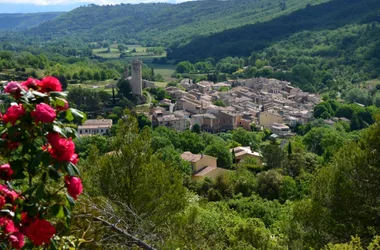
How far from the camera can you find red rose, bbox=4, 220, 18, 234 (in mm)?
2451

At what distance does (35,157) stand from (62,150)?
13cm

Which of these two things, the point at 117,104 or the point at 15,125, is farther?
the point at 117,104

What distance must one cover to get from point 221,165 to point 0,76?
35650 millimetres

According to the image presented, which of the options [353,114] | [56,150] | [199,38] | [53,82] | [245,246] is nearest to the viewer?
[56,150]

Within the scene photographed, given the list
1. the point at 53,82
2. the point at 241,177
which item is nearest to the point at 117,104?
the point at 241,177

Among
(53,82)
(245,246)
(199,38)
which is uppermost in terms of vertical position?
(53,82)

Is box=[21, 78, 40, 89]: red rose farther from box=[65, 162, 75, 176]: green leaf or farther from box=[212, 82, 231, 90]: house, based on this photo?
Result: box=[212, 82, 231, 90]: house

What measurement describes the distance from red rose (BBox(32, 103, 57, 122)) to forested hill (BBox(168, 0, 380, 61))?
9460cm

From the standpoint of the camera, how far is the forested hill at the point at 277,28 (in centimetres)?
9896

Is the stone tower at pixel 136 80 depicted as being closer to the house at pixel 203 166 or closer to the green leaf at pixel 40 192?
the house at pixel 203 166

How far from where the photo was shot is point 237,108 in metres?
50.5

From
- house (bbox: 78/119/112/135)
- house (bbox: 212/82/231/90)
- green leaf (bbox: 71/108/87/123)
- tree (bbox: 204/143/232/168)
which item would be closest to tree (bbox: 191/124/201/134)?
house (bbox: 78/119/112/135)

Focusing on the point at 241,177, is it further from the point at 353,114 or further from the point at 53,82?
the point at 353,114

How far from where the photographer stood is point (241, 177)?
72.0 ft
